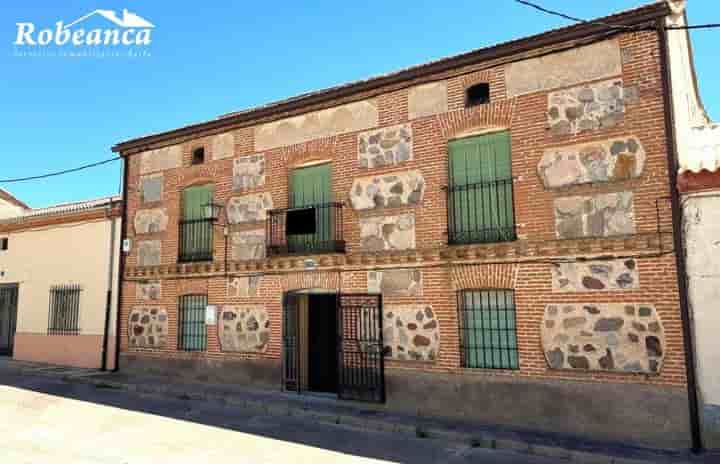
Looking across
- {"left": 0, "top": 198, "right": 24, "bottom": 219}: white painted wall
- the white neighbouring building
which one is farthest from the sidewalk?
{"left": 0, "top": 198, "right": 24, "bottom": 219}: white painted wall

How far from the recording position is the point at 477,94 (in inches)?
368

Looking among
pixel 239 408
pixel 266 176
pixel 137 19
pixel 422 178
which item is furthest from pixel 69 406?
pixel 137 19

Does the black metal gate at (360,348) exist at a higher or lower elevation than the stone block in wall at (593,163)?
lower

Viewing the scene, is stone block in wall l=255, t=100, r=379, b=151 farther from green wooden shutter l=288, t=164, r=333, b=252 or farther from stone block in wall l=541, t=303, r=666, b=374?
stone block in wall l=541, t=303, r=666, b=374

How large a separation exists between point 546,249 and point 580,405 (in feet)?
7.97

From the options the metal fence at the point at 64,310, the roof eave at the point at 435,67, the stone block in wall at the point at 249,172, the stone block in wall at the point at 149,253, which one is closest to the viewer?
the roof eave at the point at 435,67

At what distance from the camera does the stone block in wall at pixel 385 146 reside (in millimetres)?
9875

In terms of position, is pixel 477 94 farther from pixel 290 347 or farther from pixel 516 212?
pixel 290 347

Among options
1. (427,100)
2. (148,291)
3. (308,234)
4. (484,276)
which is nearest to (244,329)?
(308,234)

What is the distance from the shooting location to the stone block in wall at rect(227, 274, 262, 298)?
1139cm

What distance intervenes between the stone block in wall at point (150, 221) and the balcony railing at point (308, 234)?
344cm

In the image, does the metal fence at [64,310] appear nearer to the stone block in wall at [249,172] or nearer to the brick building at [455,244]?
the brick building at [455,244]

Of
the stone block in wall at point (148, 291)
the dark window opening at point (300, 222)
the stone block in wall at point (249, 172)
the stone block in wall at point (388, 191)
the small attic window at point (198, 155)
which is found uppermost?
the small attic window at point (198, 155)

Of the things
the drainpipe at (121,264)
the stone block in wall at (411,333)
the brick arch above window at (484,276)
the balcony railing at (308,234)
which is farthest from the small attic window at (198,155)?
the brick arch above window at (484,276)
